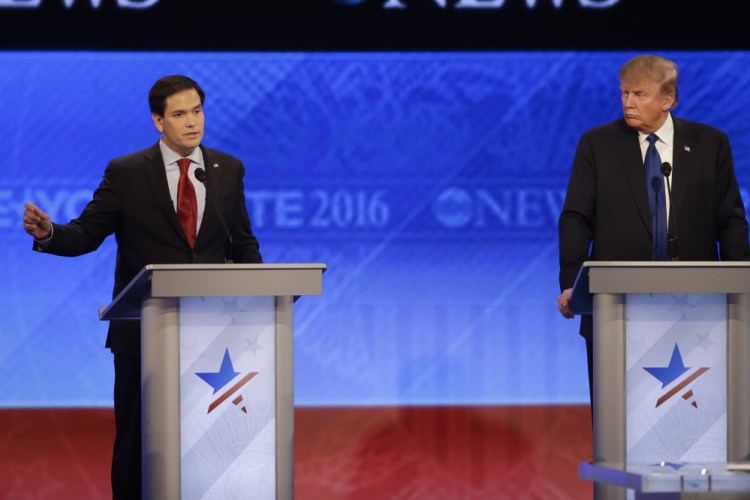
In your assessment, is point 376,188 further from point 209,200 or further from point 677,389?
point 677,389

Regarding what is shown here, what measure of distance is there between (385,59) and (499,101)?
0.53 meters

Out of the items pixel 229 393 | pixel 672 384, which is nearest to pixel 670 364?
pixel 672 384

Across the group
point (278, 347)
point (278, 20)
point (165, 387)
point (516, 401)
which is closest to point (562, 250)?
point (278, 347)

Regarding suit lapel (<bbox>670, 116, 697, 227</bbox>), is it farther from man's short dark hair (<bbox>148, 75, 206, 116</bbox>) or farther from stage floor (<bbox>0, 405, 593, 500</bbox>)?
stage floor (<bbox>0, 405, 593, 500</bbox>)

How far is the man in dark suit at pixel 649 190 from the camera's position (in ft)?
11.4

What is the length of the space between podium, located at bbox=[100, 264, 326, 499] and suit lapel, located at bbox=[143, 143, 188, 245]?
702 millimetres

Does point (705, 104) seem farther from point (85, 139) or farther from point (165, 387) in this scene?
point (165, 387)

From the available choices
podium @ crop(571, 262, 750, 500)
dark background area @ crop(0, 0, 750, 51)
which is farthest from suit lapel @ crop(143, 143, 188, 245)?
dark background area @ crop(0, 0, 750, 51)

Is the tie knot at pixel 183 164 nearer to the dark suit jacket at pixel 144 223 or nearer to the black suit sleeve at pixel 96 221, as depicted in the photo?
the dark suit jacket at pixel 144 223

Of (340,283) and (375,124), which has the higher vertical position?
(375,124)

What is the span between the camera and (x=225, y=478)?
9.12 feet

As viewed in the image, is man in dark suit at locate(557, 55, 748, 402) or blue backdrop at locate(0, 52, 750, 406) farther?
blue backdrop at locate(0, 52, 750, 406)

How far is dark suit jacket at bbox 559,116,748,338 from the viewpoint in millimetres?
3471

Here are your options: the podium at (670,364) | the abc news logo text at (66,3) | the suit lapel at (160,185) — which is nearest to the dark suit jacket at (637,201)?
the podium at (670,364)
